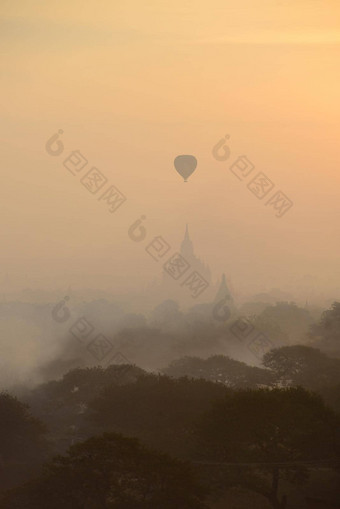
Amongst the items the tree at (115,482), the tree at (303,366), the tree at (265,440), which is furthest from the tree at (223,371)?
the tree at (115,482)

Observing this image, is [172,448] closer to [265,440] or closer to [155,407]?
[265,440]

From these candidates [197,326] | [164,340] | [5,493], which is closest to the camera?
[5,493]

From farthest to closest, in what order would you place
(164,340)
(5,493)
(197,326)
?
(197,326) < (164,340) < (5,493)

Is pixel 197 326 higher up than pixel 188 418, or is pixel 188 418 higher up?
pixel 197 326

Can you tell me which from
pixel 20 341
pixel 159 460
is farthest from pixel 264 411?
pixel 20 341

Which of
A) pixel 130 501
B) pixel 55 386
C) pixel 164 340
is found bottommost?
pixel 130 501

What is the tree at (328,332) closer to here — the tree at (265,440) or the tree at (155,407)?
the tree at (155,407)

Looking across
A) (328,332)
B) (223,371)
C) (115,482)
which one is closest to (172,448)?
(115,482)

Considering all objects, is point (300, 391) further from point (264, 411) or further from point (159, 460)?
point (159, 460)

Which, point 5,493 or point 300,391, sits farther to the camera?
point 300,391
